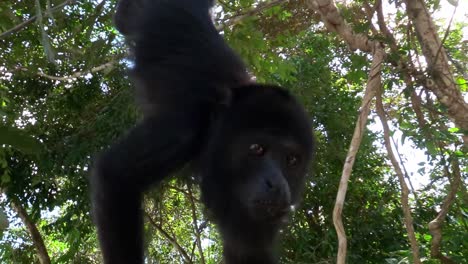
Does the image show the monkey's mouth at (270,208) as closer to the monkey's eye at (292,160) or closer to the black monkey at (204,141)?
the black monkey at (204,141)

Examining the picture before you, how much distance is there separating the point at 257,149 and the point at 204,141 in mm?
274

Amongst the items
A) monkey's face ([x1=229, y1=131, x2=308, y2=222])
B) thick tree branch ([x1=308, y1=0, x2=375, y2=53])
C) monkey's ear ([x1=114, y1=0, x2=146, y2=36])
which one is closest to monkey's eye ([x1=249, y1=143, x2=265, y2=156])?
monkey's face ([x1=229, y1=131, x2=308, y2=222])

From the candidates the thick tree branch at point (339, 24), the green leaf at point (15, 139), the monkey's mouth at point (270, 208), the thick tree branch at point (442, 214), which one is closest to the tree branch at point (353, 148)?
the thick tree branch at point (339, 24)

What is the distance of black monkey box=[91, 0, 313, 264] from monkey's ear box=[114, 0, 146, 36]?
1 cm

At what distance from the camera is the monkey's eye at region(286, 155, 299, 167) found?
8.68 ft

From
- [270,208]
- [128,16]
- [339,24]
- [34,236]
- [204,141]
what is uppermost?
[34,236]

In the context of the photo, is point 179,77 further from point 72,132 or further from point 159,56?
point 72,132

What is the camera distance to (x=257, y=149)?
8.55 feet

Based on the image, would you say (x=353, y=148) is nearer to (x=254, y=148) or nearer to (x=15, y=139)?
(x=254, y=148)

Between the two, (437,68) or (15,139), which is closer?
(15,139)

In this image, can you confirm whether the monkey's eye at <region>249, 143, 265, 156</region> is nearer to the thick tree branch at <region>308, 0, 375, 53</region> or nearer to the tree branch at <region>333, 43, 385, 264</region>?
the tree branch at <region>333, 43, 385, 264</region>

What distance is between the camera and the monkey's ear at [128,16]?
3.04m

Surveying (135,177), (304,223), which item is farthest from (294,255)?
(135,177)

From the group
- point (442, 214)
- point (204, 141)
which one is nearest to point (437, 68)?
point (442, 214)
